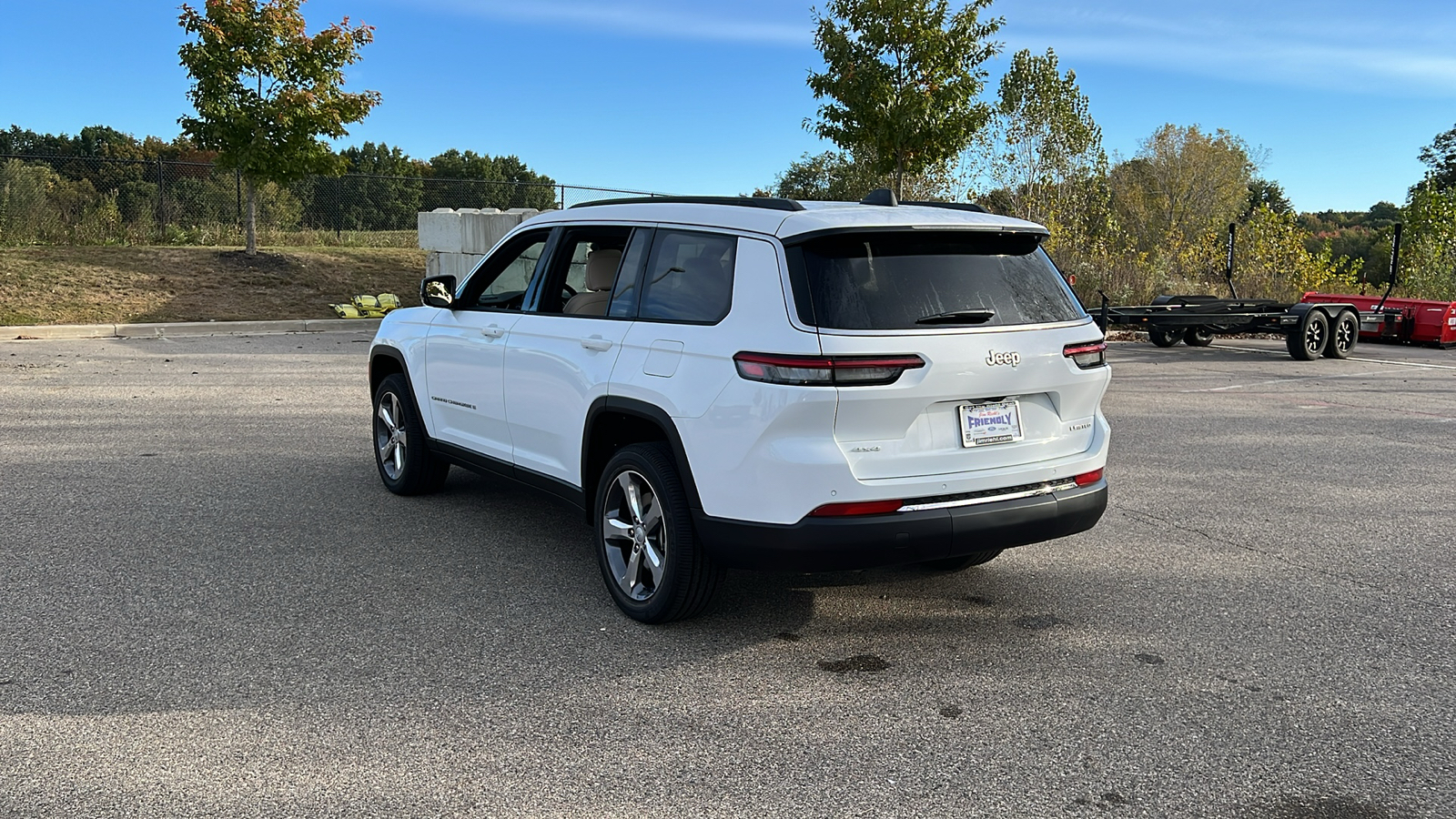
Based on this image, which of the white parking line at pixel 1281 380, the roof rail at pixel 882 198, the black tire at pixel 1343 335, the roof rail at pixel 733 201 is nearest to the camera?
the roof rail at pixel 733 201

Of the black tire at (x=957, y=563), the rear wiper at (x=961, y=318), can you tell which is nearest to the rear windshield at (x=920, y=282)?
the rear wiper at (x=961, y=318)

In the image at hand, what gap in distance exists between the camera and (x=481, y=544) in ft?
19.7

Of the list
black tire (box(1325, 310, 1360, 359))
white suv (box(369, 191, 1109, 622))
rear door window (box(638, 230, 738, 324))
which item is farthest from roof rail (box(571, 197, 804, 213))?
black tire (box(1325, 310, 1360, 359))

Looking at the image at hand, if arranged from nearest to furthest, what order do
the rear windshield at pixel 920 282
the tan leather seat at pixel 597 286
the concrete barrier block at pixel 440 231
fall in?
the rear windshield at pixel 920 282, the tan leather seat at pixel 597 286, the concrete barrier block at pixel 440 231

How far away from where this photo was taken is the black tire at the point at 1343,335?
16.7 metres

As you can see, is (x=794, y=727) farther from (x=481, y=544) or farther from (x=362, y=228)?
(x=362, y=228)

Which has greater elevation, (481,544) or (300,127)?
(300,127)

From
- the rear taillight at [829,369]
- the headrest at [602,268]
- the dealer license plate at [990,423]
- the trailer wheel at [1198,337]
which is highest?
the headrest at [602,268]

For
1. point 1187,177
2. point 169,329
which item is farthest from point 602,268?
point 1187,177

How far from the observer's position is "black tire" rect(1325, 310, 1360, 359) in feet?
54.9

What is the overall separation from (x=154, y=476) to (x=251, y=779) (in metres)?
4.80

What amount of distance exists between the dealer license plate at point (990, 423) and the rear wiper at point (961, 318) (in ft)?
1.08

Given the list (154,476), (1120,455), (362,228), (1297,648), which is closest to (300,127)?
(362,228)

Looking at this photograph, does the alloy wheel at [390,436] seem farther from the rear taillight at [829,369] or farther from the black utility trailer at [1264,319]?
the black utility trailer at [1264,319]
